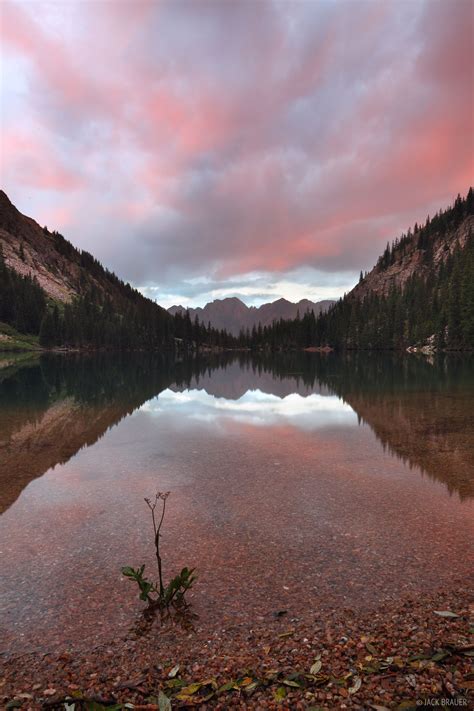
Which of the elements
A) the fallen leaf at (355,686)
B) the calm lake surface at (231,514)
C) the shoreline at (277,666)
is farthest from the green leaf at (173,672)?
the fallen leaf at (355,686)

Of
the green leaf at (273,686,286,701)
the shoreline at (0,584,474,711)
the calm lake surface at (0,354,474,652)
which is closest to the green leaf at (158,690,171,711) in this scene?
the shoreline at (0,584,474,711)

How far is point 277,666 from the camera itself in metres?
6.47

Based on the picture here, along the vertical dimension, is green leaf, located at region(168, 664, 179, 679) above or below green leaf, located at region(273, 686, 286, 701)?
below

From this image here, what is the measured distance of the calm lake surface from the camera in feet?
28.5

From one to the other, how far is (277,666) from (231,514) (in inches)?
272

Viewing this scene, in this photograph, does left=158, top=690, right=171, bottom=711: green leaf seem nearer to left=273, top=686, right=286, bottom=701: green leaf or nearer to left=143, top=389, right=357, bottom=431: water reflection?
left=273, top=686, right=286, bottom=701: green leaf

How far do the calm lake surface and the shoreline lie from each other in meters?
0.48

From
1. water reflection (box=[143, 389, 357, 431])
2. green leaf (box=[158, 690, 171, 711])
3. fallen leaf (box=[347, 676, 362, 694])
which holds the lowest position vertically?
water reflection (box=[143, 389, 357, 431])

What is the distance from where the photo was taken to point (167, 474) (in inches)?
702

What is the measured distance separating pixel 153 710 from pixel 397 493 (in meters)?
11.9

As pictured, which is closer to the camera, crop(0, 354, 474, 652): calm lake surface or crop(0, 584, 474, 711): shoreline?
crop(0, 584, 474, 711): shoreline

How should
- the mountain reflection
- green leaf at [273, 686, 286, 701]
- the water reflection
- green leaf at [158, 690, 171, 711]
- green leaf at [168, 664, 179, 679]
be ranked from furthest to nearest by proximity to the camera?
the water reflection < the mountain reflection < green leaf at [168, 664, 179, 679] < green leaf at [273, 686, 286, 701] < green leaf at [158, 690, 171, 711]

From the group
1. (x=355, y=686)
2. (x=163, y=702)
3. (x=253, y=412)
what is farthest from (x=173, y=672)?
(x=253, y=412)

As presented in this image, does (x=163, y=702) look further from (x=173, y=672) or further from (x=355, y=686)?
(x=355, y=686)
